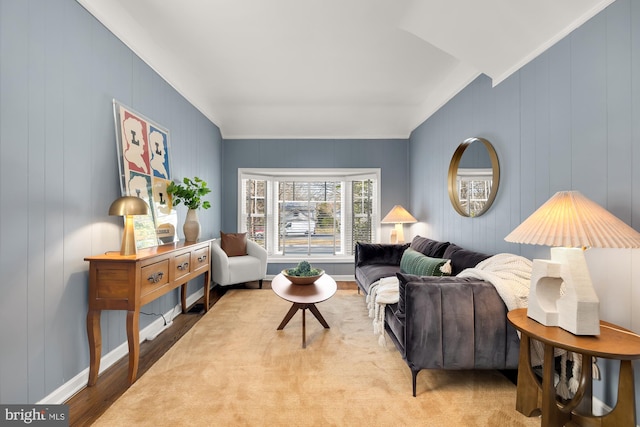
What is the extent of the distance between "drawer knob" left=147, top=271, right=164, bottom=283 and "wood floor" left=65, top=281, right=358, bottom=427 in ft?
2.20

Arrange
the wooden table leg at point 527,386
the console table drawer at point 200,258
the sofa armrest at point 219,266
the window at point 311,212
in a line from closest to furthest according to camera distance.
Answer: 1. the wooden table leg at point 527,386
2. the console table drawer at point 200,258
3. the sofa armrest at point 219,266
4. the window at point 311,212

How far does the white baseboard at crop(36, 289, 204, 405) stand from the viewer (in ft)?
5.57

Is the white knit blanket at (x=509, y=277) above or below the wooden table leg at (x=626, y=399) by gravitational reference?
above

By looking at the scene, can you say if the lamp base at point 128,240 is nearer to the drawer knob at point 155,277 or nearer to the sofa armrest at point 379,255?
the drawer knob at point 155,277

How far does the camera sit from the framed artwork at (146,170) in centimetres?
230

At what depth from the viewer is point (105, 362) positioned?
6.90ft

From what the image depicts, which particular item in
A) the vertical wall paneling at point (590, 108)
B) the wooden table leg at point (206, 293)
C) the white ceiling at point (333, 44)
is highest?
the white ceiling at point (333, 44)

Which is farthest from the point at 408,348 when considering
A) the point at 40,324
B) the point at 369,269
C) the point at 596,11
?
the point at 596,11

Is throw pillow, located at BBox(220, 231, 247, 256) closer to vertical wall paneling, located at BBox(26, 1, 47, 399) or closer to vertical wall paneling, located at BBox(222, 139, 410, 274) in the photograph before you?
vertical wall paneling, located at BBox(222, 139, 410, 274)

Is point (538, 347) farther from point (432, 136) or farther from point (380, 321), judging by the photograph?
point (432, 136)

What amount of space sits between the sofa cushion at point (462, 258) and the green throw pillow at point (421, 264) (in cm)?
10

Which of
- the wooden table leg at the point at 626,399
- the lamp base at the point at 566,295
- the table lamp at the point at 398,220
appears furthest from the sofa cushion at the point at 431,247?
the wooden table leg at the point at 626,399

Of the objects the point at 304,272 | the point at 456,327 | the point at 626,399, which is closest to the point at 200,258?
the point at 304,272

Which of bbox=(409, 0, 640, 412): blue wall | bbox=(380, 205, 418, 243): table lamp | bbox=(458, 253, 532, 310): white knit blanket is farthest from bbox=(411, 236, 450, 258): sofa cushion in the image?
bbox=(458, 253, 532, 310): white knit blanket
